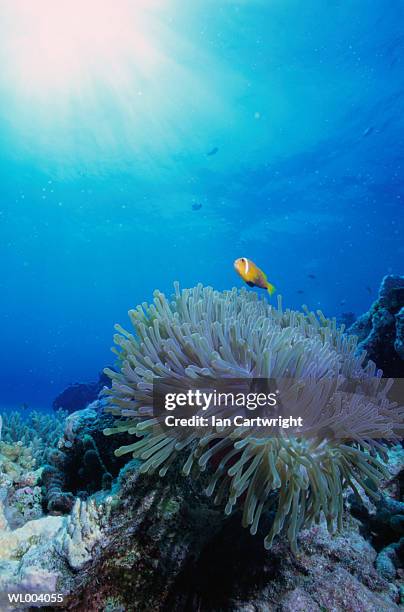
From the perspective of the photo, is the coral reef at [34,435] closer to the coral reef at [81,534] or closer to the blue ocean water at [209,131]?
the coral reef at [81,534]

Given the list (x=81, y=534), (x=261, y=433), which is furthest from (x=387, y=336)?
(x=81, y=534)

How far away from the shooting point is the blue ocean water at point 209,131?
20031mm

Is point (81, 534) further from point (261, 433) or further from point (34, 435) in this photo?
point (34, 435)

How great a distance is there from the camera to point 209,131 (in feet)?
94.4

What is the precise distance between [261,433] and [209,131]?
3057 cm

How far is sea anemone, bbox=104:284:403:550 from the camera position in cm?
192

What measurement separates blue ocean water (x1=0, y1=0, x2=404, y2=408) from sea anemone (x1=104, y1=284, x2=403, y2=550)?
21.3m

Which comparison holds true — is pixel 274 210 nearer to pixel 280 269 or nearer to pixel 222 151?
pixel 222 151

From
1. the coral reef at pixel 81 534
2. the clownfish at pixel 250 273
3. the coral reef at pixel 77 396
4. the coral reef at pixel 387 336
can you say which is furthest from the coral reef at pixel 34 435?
the coral reef at pixel 77 396

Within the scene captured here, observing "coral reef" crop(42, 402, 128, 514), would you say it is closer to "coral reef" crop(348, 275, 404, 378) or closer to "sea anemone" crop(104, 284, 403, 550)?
"sea anemone" crop(104, 284, 403, 550)

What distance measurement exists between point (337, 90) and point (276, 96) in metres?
4.01

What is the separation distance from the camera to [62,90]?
25656mm

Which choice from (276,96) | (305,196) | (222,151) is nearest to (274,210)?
(305,196)

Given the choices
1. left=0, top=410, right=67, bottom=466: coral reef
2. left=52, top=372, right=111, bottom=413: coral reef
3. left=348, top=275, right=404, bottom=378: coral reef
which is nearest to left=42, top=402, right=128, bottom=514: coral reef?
left=0, top=410, right=67, bottom=466: coral reef
